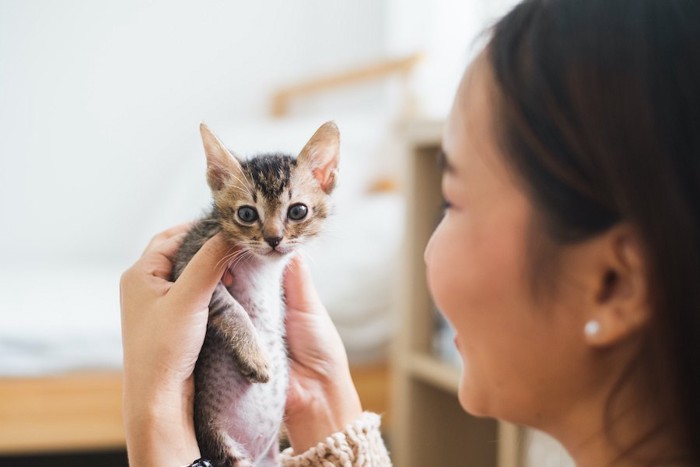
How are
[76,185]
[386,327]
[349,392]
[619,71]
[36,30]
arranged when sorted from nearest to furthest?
1. [619,71]
2. [349,392]
3. [36,30]
4. [76,185]
5. [386,327]

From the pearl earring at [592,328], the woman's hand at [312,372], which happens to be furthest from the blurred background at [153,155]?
the pearl earring at [592,328]

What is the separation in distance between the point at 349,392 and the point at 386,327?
114cm

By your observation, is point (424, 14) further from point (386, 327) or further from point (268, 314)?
point (268, 314)

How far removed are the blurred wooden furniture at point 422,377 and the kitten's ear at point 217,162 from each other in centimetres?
115

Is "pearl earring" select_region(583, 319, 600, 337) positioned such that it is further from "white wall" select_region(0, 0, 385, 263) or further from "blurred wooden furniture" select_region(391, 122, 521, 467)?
"blurred wooden furniture" select_region(391, 122, 521, 467)

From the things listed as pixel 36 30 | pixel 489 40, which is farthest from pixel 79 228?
pixel 489 40

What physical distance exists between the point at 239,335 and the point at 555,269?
23 cm

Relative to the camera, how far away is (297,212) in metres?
0.51

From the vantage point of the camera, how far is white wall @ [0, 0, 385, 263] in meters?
1.11

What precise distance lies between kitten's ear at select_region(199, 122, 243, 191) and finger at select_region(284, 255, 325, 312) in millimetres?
91

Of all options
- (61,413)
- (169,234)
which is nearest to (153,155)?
(61,413)

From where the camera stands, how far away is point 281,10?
2336 millimetres

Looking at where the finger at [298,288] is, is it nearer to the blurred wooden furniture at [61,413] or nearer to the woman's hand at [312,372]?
the woman's hand at [312,372]

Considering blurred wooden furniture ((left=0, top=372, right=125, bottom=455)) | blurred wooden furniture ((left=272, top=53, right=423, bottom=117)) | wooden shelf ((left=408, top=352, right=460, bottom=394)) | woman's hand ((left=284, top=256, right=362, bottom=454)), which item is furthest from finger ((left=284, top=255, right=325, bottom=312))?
blurred wooden furniture ((left=272, top=53, right=423, bottom=117))
